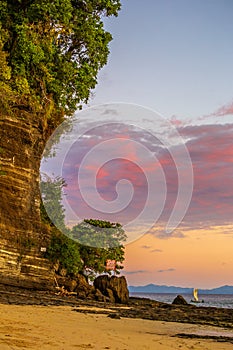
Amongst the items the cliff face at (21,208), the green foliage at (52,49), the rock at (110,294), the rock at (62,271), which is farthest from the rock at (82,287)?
the green foliage at (52,49)

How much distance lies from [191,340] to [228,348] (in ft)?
4.03

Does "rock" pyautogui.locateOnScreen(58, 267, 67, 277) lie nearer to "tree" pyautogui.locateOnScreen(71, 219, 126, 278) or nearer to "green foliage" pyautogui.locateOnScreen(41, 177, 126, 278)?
"green foliage" pyautogui.locateOnScreen(41, 177, 126, 278)

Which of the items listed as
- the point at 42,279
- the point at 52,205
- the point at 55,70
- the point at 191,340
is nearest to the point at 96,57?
the point at 55,70

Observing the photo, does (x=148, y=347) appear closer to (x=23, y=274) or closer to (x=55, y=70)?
(x=23, y=274)

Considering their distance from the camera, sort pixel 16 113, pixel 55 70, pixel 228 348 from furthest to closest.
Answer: pixel 55 70 < pixel 16 113 < pixel 228 348

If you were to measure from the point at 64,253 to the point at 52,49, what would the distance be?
1290 cm

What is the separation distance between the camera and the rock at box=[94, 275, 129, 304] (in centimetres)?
3513

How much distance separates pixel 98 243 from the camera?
3656cm

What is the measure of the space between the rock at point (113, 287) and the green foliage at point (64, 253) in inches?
110

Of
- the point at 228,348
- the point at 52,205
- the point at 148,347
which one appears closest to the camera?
the point at 148,347

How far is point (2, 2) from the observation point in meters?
29.6

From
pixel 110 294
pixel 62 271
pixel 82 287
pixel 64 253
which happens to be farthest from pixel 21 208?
pixel 110 294

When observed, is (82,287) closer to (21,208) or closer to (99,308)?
(21,208)

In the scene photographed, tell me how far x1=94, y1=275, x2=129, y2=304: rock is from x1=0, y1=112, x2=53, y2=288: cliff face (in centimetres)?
705
